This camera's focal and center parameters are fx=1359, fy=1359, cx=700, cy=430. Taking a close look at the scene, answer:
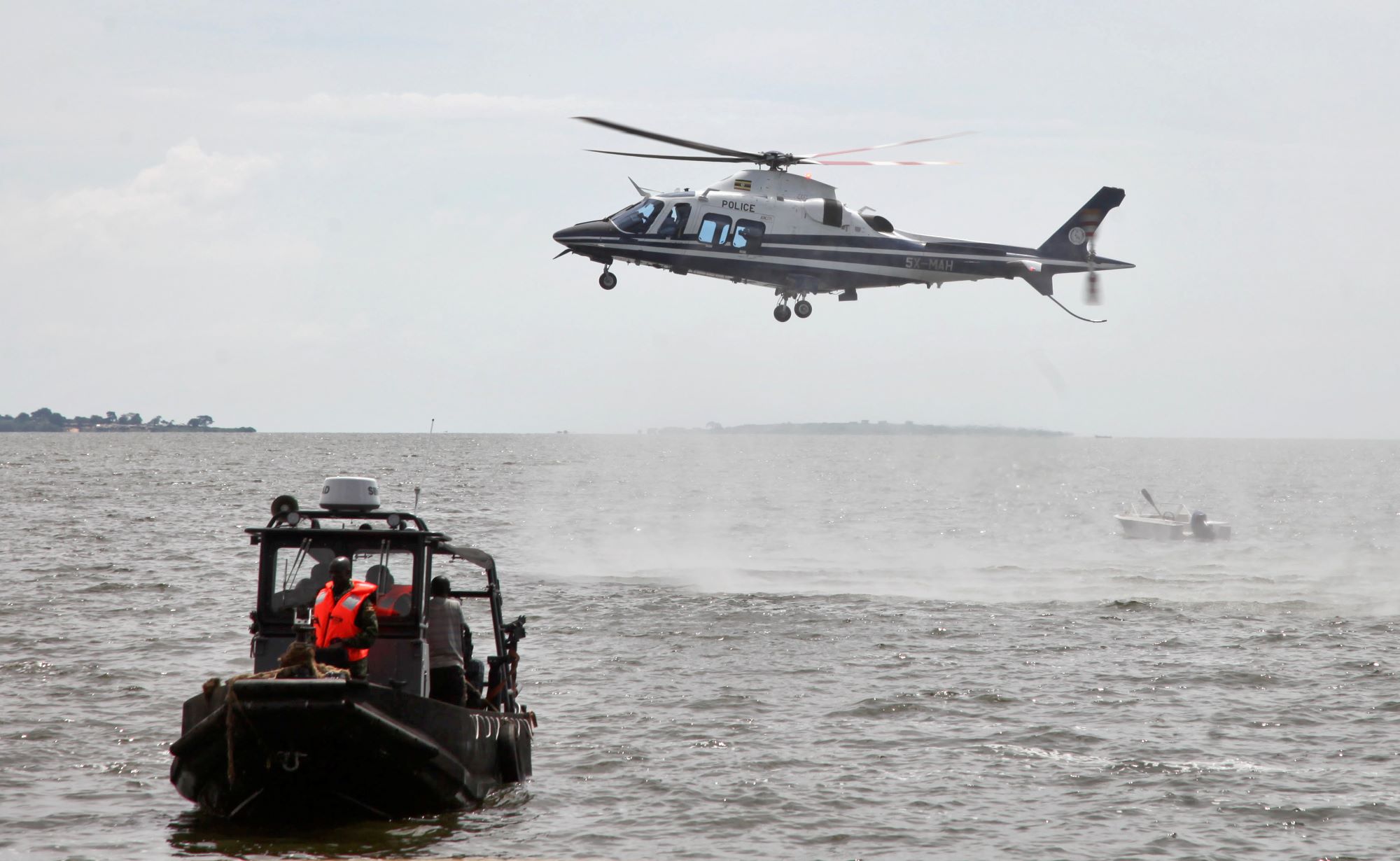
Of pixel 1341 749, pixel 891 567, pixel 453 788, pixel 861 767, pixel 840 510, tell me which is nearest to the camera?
pixel 453 788

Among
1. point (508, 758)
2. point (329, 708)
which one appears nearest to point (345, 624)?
point (329, 708)

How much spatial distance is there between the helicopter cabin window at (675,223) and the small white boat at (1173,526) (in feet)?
115

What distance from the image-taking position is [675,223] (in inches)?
1111

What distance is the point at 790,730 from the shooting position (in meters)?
19.8

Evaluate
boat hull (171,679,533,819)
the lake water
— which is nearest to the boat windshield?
boat hull (171,679,533,819)

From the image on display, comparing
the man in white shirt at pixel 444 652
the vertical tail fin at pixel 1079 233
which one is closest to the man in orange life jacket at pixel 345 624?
Answer: the man in white shirt at pixel 444 652

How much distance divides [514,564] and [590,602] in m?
8.87

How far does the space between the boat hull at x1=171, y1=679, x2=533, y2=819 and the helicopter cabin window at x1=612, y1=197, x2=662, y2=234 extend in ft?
51.5

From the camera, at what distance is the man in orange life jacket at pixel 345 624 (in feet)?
39.6

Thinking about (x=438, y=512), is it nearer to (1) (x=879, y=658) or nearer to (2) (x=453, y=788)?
(1) (x=879, y=658)

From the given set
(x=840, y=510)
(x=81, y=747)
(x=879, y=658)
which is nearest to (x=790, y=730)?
(x=879, y=658)

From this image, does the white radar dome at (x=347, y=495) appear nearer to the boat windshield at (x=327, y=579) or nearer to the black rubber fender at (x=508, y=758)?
the boat windshield at (x=327, y=579)

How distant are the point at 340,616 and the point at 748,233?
17.6 metres

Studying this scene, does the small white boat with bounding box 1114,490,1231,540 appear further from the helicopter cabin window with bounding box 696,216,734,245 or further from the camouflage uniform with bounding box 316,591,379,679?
the camouflage uniform with bounding box 316,591,379,679
